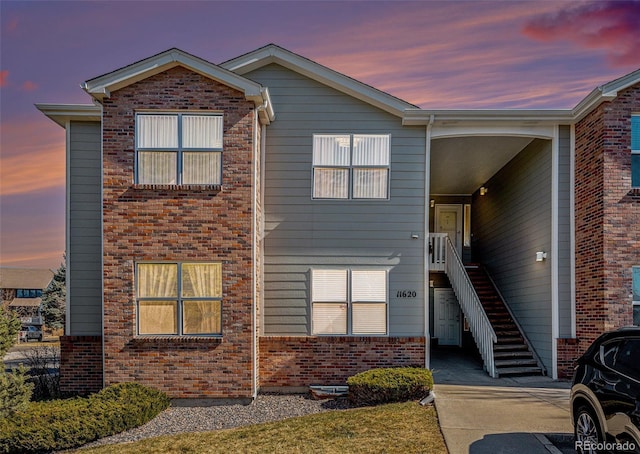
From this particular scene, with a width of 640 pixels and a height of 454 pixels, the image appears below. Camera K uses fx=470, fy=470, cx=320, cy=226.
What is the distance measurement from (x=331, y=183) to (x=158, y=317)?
4.70 metres

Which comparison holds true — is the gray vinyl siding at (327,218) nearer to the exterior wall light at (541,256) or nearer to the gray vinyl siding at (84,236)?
the exterior wall light at (541,256)

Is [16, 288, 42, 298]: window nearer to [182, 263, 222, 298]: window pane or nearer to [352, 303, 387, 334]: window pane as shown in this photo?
[182, 263, 222, 298]: window pane

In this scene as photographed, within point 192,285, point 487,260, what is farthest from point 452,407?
point 487,260

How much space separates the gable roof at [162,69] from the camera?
9.37 meters

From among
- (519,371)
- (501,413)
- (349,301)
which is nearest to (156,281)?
(349,301)

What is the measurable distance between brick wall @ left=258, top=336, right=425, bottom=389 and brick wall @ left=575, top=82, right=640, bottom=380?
12.9 ft

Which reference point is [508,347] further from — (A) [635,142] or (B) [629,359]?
(B) [629,359]

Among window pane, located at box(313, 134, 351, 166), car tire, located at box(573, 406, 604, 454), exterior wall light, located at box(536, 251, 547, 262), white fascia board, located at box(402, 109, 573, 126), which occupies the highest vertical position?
white fascia board, located at box(402, 109, 573, 126)

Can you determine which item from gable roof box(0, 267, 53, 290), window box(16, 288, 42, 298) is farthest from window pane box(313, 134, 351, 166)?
window box(16, 288, 42, 298)

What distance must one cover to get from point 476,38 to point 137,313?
1023 cm

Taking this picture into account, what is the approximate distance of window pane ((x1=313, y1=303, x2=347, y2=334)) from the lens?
416 inches

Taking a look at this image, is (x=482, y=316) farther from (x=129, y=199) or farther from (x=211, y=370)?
(x=129, y=199)

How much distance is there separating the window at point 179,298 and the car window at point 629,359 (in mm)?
6911

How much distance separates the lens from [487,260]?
1540 cm
